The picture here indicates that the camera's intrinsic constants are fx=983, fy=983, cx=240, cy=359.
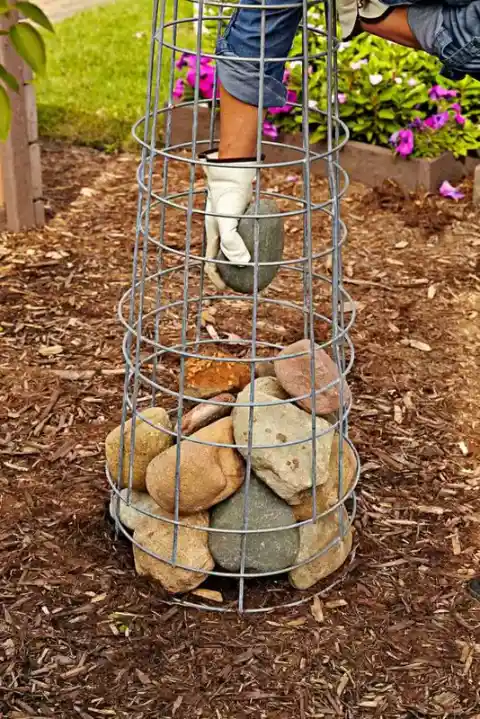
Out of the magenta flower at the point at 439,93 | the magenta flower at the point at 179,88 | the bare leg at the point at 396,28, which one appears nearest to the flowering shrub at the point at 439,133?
the magenta flower at the point at 439,93

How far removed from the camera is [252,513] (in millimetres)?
2291

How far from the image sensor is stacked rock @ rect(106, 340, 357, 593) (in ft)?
7.35

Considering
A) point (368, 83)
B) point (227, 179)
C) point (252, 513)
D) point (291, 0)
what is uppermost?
point (291, 0)

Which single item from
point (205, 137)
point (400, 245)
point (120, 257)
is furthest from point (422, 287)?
point (205, 137)

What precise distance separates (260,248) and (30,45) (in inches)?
50.1

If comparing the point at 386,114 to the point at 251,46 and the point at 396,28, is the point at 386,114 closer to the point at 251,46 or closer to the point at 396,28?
the point at 396,28

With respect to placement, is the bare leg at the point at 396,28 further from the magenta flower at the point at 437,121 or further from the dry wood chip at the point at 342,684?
the magenta flower at the point at 437,121

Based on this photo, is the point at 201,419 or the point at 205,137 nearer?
the point at 201,419

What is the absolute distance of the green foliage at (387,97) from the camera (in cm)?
470

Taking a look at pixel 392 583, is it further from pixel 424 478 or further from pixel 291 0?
pixel 291 0

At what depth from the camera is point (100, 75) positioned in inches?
243

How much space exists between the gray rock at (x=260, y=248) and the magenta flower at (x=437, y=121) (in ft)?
8.54

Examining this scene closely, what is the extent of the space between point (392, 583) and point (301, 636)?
31 cm

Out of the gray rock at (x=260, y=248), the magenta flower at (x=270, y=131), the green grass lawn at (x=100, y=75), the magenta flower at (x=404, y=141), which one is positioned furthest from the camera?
the green grass lawn at (x=100, y=75)
